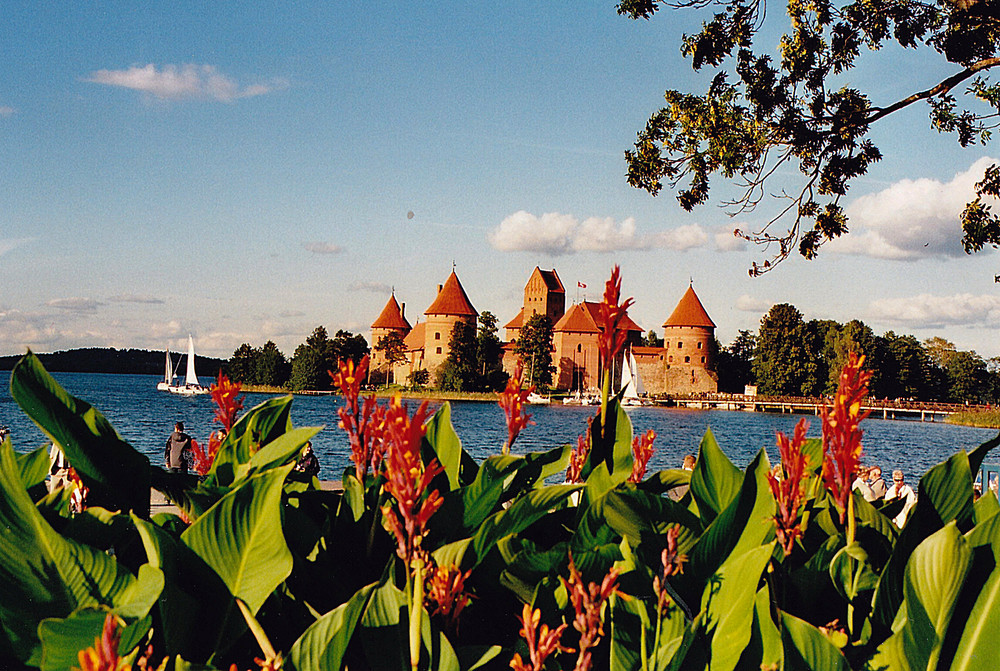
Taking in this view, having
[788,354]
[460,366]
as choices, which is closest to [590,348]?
[460,366]

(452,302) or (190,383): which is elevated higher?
(452,302)

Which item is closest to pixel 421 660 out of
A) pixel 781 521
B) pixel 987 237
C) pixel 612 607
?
pixel 612 607

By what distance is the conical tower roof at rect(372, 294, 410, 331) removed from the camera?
94500mm

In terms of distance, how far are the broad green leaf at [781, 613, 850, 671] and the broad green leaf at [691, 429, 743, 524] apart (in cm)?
36

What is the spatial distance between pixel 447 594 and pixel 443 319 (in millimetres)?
85279

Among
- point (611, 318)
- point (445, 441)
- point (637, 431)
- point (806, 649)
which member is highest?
point (611, 318)

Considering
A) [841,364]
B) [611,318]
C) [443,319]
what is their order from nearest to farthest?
[611,318], [841,364], [443,319]

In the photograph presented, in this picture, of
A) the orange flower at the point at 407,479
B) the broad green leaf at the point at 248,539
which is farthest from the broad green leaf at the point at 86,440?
the orange flower at the point at 407,479

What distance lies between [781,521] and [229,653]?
0.90 m

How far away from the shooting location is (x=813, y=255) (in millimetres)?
9164

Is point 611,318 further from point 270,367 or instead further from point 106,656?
point 270,367

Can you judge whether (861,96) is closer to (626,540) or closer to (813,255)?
(813,255)

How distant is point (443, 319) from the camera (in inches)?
3396

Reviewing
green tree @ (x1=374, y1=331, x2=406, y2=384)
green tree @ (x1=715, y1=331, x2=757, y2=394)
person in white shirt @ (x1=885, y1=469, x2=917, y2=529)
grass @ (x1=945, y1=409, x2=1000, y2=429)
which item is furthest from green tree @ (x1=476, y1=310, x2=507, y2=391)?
person in white shirt @ (x1=885, y1=469, x2=917, y2=529)
